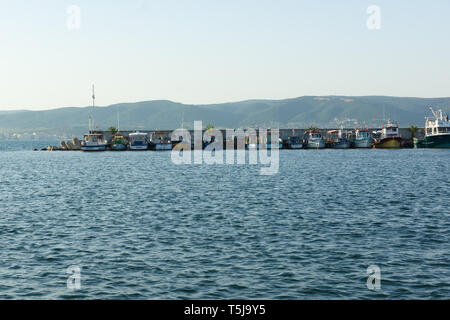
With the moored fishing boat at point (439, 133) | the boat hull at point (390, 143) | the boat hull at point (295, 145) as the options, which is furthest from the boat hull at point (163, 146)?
the moored fishing boat at point (439, 133)

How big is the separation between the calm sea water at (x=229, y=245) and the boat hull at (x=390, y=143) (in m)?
127

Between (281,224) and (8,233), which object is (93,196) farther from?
(281,224)

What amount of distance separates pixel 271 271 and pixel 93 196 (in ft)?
113

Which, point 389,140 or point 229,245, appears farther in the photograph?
point 389,140

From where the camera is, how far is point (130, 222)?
3353cm

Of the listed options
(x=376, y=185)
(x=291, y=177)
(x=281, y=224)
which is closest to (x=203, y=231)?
(x=281, y=224)

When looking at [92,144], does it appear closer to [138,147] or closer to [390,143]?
[138,147]

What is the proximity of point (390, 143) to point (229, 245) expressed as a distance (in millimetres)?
156254

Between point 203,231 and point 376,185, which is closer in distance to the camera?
point 203,231

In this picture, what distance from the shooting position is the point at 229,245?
25750mm

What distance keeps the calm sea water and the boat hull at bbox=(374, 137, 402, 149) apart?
127 meters

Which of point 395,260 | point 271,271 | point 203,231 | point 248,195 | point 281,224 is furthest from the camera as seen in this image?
point 248,195

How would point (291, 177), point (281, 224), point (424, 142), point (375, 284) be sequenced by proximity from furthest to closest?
point (424, 142), point (291, 177), point (281, 224), point (375, 284)

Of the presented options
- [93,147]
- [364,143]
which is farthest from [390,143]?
[93,147]
